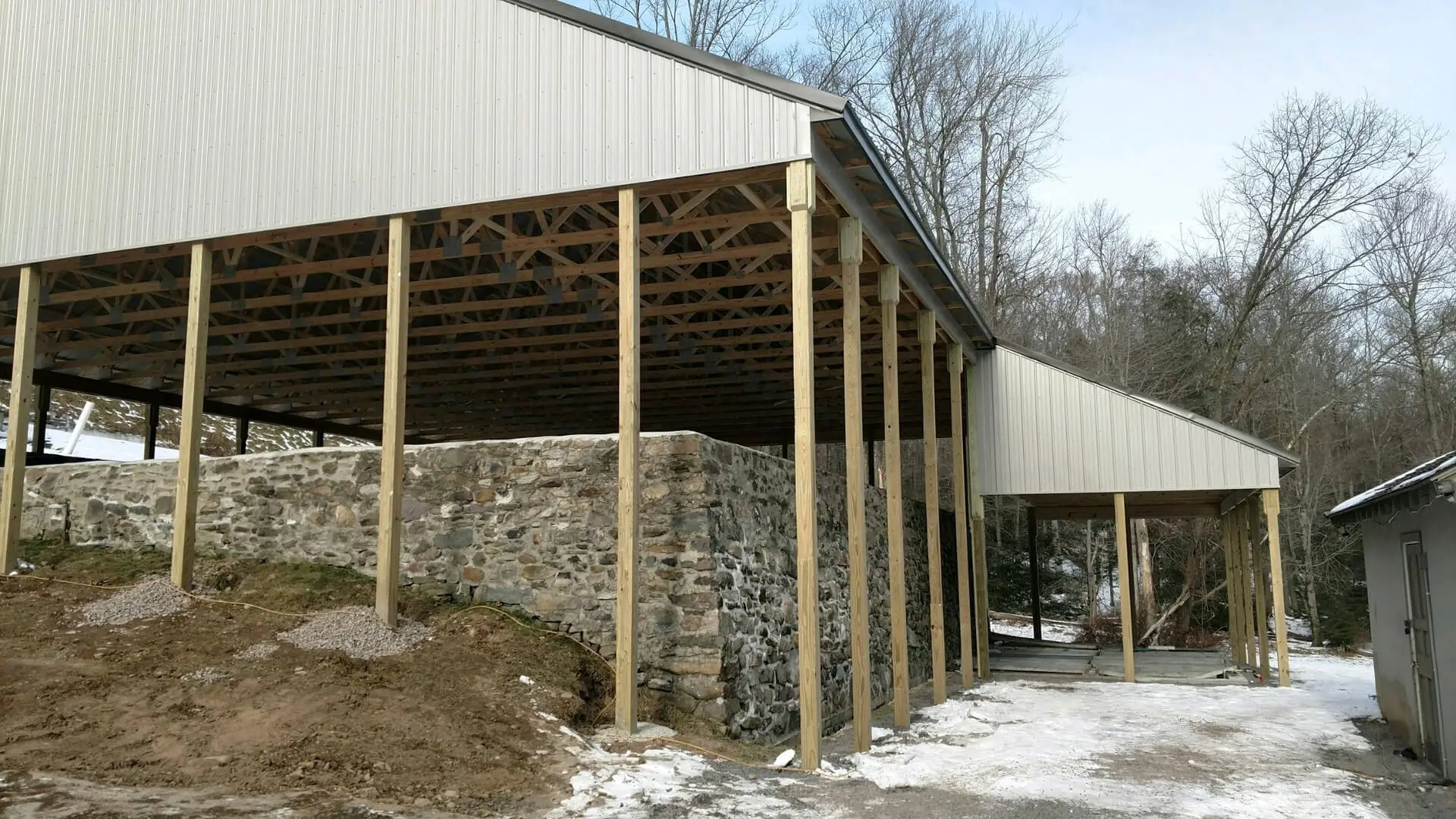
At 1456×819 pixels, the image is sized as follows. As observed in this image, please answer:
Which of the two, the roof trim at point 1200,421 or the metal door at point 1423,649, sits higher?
the roof trim at point 1200,421

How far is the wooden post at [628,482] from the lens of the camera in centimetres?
717

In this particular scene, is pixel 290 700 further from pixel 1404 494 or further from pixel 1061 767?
pixel 1404 494

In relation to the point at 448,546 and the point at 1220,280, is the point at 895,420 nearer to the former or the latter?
the point at 448,546

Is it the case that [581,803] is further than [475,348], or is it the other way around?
[475,348]

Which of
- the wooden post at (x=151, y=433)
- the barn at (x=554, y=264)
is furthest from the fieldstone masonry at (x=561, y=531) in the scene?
the wooden post at (x=151, y=433)

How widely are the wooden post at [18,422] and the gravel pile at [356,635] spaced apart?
148 inches

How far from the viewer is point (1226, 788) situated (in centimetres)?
704

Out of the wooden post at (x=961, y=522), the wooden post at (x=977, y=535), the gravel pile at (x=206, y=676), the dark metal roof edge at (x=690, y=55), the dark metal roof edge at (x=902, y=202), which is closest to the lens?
the gravel pile at (x=206, y=676)

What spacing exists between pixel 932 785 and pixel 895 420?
3549mm

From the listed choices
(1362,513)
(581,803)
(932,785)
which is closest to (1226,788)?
(932,785)

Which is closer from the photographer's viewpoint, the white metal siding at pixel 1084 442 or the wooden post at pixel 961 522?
the wooden post at pixel 961 522

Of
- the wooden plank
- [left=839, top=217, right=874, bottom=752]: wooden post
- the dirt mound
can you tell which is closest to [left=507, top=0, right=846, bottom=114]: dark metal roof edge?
[left=839, top=217, right=874, bottom=752]: wooden post

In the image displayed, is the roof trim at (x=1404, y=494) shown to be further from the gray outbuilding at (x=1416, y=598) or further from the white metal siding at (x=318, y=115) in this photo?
the white metal siding at (x=318, y=115)

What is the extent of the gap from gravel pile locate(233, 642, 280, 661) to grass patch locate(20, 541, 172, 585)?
8.35ft
